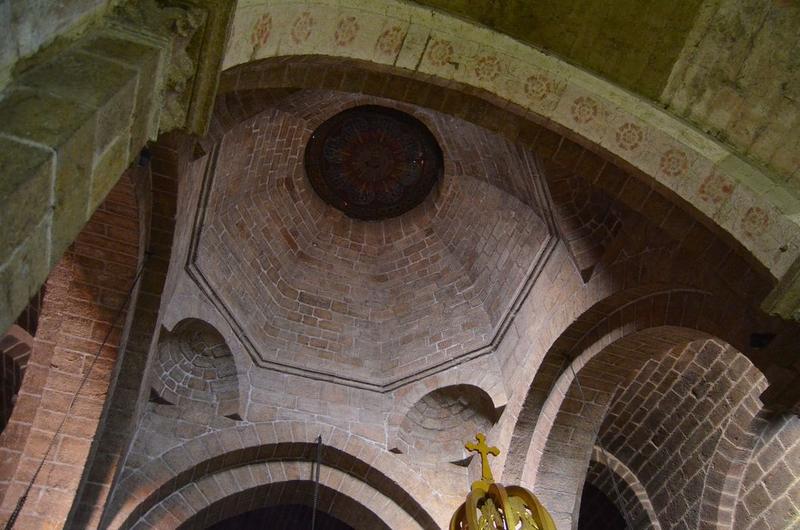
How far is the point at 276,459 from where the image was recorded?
7664 millimetres

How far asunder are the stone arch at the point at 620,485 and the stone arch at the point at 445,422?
127 centimetres

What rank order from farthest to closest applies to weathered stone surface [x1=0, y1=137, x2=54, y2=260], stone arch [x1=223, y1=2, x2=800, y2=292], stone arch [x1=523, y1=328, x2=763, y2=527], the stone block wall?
stone arch [x1=523, y1=328, x2=763, y2=527], stone arch [x1=223, y1=2, x2=800, y2=292], the stone block wall, weathered stone surface [x1=0, y1=137, x2=54, y2=260]

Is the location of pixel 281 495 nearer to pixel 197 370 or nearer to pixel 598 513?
pixel 197 370

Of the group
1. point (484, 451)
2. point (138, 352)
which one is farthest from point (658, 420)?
point (138, 352)

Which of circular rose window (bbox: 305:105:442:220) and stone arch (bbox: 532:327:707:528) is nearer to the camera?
stone arch (bbox: 532:327:707:528)

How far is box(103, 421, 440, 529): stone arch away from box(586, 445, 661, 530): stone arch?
1.85m

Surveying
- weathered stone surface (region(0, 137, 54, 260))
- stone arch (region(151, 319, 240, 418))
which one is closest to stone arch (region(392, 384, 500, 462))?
stone arch (region(151, 319, 240, 418))

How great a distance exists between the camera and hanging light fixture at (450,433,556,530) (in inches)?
189

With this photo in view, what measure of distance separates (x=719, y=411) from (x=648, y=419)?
2.51ft

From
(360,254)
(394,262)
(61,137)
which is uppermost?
(360,254)

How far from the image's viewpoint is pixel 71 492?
575 cm

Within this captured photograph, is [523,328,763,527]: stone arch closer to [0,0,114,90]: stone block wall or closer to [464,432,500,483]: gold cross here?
[464,432,500,483]: gold cross

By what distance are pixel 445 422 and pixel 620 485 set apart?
1.91 meters

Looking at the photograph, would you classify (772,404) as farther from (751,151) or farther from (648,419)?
(648,419)
